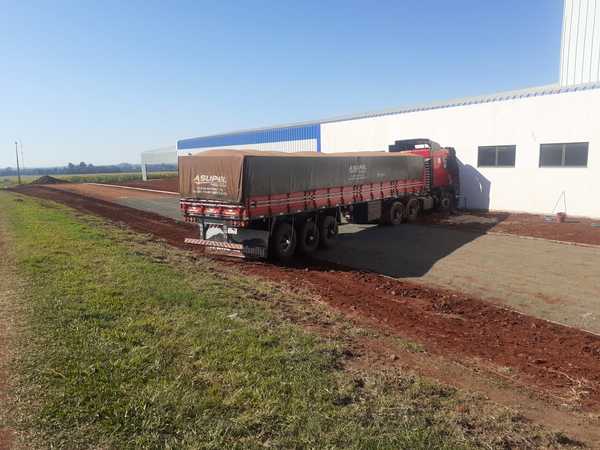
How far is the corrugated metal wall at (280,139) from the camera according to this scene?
30.6m

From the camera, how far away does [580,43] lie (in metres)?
20.9

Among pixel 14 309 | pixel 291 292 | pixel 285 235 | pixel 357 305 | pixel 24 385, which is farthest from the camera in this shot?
pixel 285 235

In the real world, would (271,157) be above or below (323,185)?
above

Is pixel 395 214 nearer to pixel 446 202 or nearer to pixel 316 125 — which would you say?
pixel 446 202

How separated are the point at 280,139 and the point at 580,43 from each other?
20.8m

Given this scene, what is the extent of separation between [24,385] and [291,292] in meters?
5.28

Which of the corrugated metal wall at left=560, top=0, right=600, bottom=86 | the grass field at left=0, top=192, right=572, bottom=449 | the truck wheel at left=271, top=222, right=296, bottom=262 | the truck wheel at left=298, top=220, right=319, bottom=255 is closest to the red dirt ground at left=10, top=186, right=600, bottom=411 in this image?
the truck wheel at left=271, top=222, right=296, bottom=262

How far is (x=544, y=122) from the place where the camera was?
61.4ft

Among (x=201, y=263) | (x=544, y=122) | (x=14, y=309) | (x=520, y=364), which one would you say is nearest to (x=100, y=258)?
(x=201, y=263)

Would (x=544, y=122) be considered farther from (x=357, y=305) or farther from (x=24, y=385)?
(x=24, y=385)

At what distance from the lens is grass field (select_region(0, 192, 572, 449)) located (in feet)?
11.9

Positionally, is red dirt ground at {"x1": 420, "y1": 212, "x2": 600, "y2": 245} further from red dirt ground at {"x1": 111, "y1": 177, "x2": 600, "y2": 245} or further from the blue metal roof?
the blue metal roof

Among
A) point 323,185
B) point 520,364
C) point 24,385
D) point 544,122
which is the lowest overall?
point 520,364

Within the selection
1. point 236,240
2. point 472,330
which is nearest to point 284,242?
point 236,240
